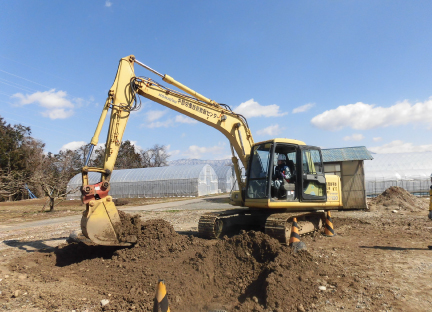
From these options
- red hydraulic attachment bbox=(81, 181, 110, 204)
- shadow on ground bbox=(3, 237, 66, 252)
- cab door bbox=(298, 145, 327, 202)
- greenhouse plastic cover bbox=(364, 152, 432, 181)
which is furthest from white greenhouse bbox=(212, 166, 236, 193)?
red hydraulic attachment bbox=(81, 181, 110, 204)

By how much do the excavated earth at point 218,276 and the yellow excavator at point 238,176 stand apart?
0.82m

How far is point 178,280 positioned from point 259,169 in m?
3.79

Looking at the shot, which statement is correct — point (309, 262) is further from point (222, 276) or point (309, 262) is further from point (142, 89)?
point (142, 89)

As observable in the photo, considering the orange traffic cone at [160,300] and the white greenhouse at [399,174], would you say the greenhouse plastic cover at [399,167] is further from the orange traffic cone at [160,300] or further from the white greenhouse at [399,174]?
the orange traffic cone at [160,300]

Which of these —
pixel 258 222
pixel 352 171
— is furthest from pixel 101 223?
pixel 352 171

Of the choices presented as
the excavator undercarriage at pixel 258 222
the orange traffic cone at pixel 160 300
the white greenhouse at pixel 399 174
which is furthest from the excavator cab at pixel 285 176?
the white greenhouse at pixel 399 174

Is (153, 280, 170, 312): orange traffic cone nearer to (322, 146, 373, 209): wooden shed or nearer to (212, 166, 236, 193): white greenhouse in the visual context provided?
(322, 146, 373, 209): wooden shed

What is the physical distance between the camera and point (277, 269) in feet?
16.3

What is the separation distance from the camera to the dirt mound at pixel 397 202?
1681 centimetres

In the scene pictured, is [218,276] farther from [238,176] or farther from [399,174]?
[399,174]

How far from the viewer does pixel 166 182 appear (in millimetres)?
34250

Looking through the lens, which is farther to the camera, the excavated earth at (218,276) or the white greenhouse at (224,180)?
the white greenhouse at (224,180)

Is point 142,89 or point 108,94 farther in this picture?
point 142,89

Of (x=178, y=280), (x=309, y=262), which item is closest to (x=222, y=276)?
(x=178, y=280)
